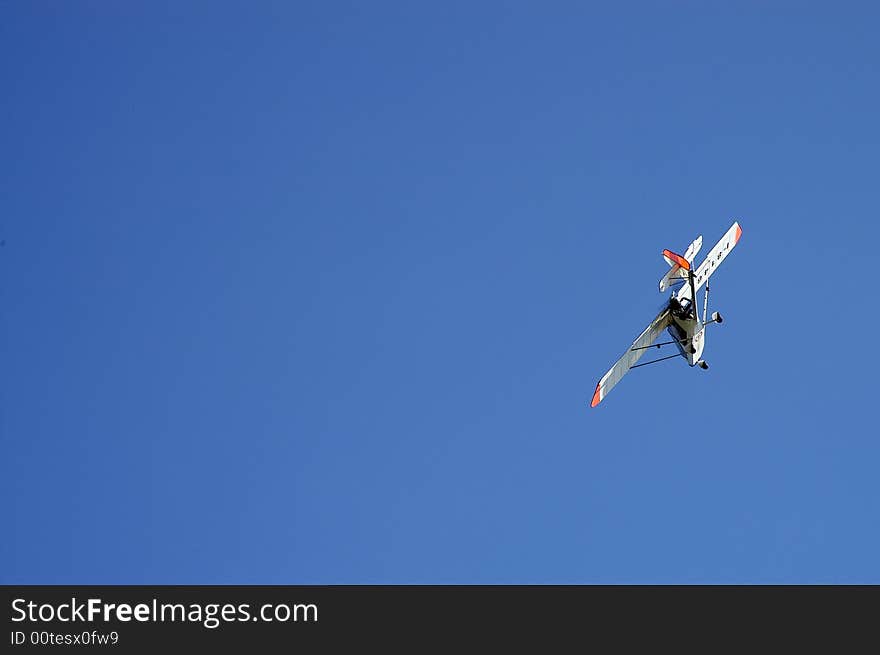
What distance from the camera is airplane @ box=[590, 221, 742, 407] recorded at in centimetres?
8962

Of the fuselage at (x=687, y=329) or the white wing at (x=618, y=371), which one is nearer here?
the fuselage at (x=687, y=329)

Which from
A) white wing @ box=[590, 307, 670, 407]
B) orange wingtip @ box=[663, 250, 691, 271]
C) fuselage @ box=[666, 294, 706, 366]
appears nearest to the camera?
orange wingtip @ box=[663, 250, 691, 271]

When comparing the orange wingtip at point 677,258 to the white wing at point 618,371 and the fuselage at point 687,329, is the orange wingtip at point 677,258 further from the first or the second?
the white wing at point 618,371

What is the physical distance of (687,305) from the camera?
91062 millimetres

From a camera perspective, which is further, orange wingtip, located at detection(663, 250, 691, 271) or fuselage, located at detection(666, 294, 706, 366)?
fuselage, located at detection(666, 294, 706, 366)

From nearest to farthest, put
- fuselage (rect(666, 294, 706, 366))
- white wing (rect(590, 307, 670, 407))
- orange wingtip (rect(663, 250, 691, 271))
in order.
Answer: orange wingtip (rect(663, 250, 691, 271)) → fuselage (rect(666, 294, 706, 366)) → white wing (rect(590, 307, 670, 407))

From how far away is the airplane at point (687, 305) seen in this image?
8962cm

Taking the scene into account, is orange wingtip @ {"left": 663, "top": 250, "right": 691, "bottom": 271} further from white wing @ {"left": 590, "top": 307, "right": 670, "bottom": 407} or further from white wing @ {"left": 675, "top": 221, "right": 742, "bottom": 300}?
white wing @ {"left": 590, "top": 307, "right": 670, "bottom": 407}

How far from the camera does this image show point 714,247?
9344 centimetres
